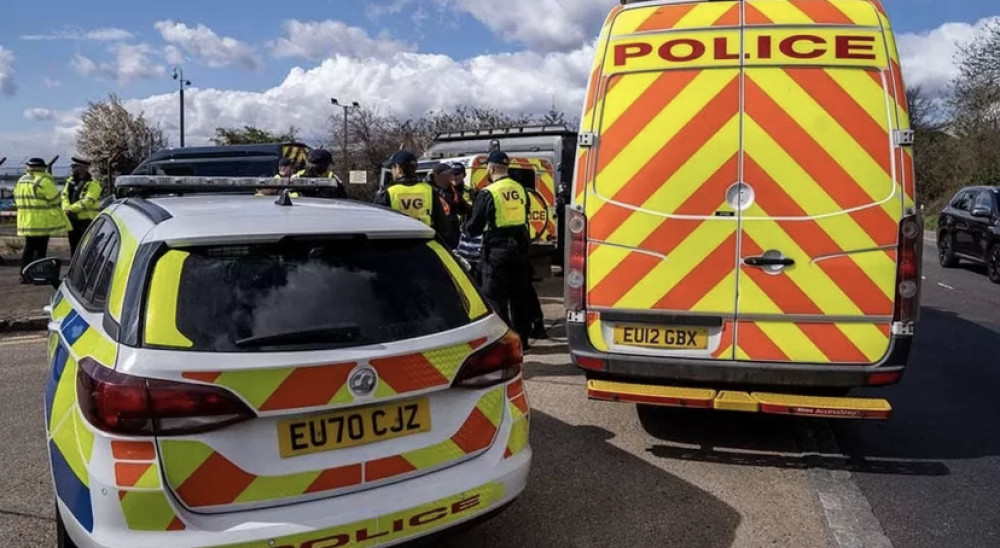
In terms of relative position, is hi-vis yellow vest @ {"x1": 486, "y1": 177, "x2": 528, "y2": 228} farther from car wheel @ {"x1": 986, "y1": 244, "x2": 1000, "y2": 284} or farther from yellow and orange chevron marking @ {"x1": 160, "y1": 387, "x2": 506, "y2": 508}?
car wheel @ {"x1": 986, "y1": 244, "x2": 1000, "y2": 284}

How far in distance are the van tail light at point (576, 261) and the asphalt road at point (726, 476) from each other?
895mm

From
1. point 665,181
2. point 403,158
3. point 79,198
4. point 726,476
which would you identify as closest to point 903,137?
point 665,181

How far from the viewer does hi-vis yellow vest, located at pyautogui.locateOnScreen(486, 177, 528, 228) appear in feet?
23.5

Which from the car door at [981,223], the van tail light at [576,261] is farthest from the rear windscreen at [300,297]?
the car door at [981,223]

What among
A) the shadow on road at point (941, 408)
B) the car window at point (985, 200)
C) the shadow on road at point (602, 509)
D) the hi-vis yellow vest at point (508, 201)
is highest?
the car window at point (985, 200)

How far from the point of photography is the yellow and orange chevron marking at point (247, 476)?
8.11 feet

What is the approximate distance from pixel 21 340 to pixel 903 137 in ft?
25.9

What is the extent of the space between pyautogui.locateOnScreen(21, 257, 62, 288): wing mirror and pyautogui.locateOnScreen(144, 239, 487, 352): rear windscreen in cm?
223

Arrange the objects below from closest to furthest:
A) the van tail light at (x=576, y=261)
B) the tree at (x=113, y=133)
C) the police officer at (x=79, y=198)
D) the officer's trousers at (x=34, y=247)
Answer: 1. the van tail light at (x=576, y=261)
2. the police officer at (x=79, y=198)
3. the officer's trousers at (x=34, y=247)
4. the tree at (x=113, y=133)

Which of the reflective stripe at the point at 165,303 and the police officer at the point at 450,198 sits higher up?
the police officer at the point at 450,198

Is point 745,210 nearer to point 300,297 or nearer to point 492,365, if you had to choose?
point 492,365

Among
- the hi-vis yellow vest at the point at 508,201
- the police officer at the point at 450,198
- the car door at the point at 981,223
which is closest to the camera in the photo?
the hi-vis yellow vest at the point at 508,201

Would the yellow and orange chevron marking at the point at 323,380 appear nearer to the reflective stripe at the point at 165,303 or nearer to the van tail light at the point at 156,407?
the van tail light at the point at 156,407

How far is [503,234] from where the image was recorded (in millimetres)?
7285
